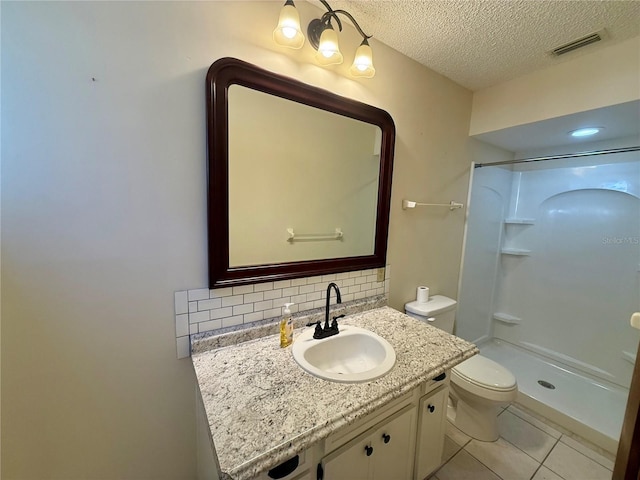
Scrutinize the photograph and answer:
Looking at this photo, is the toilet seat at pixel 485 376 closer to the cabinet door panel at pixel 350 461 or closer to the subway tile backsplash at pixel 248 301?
the subway tile backsplash at pixel 248 301

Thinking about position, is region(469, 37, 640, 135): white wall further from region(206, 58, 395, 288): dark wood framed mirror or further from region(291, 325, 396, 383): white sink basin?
region(291, 325, 396, 383): white sink basin

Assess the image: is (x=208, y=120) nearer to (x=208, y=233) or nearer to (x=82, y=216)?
(x=208, y=233)

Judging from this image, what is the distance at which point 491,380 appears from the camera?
60.2 inches

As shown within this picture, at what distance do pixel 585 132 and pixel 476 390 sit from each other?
2018 mm

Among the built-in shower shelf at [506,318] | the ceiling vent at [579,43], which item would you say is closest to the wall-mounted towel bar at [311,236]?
the ceiling vent at [579,43]

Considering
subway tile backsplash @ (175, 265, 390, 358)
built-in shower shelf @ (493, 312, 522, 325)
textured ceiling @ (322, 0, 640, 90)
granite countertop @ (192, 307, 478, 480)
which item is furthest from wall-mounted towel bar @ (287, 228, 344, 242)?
built-in shower shelf @ (493, 312, 522, 325)

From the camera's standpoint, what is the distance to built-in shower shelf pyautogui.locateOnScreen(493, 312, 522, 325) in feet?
8.31

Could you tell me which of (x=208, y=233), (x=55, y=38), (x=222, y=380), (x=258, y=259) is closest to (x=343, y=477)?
(x=222, y=380)

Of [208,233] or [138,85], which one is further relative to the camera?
[208,233]

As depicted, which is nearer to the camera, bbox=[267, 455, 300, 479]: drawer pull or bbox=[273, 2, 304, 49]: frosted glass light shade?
bbox=[267, 455, 300, 479]: drawer pull

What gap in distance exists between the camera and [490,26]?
126 centimetres

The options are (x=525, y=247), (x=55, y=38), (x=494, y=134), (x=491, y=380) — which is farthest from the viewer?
(x=525, y=247)

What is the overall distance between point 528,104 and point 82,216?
2.52 meters

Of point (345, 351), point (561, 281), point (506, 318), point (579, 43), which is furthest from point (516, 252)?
point (345, 351)
